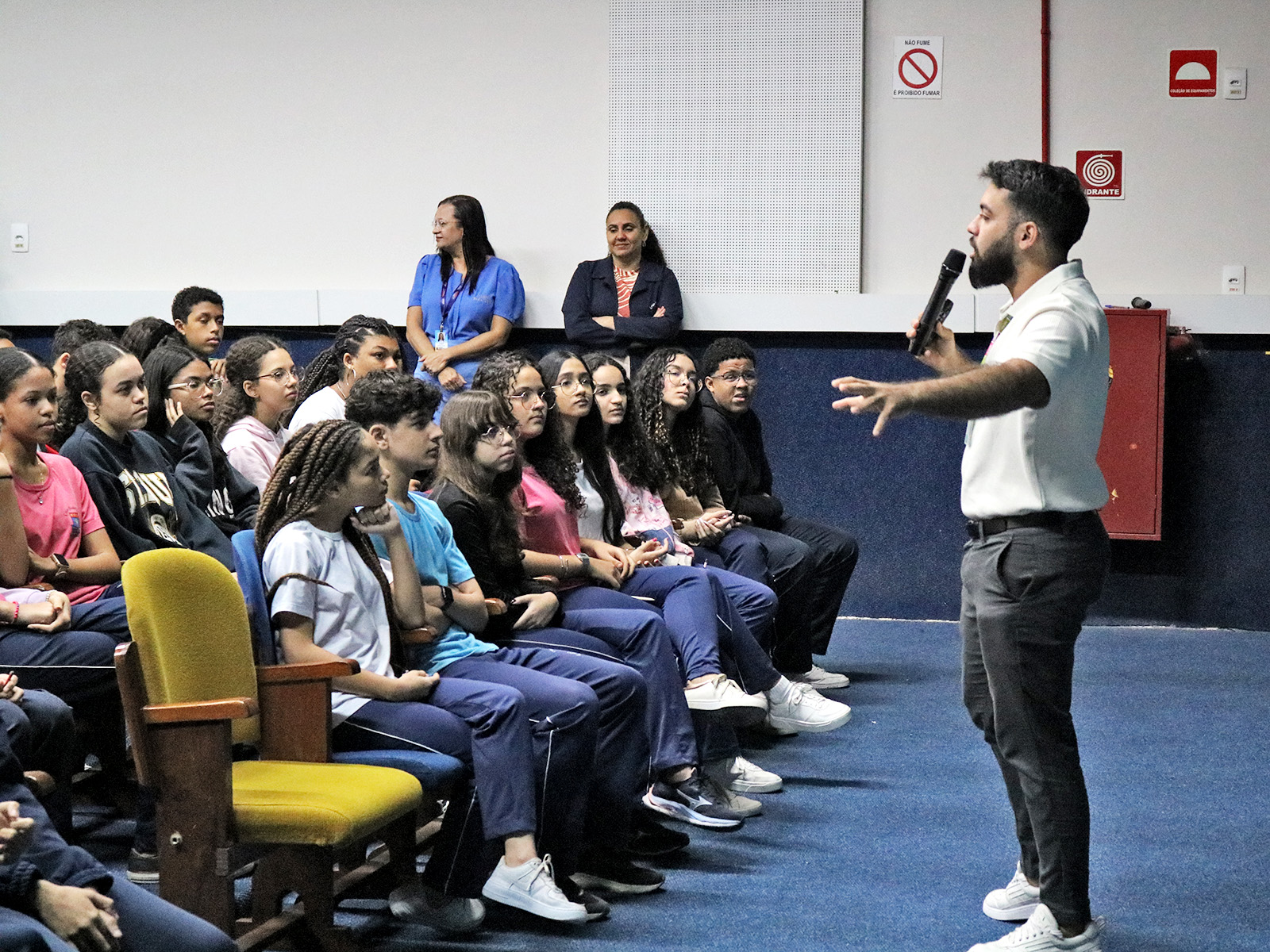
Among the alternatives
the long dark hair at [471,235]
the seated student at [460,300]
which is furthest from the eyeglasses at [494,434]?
the long dark hair at [471,235]

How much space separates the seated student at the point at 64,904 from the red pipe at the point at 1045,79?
4975mm

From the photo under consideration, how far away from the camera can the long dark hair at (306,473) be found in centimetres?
257

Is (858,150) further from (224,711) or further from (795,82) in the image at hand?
(224,711)

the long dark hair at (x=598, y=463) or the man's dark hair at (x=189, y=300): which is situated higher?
the man's dark hair at (x=189, y=300)

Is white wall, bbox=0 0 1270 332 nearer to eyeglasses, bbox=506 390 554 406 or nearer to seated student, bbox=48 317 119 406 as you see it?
seated student, bbox=48 317 119 406

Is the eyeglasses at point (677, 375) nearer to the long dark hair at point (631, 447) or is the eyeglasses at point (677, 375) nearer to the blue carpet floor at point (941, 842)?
the long dark hair at point (631, 447)

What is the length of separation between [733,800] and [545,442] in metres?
1.06

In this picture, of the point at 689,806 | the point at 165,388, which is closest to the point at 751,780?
the point at 689,806

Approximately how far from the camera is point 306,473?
2.58m

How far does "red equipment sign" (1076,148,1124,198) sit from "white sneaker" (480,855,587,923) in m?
4.30

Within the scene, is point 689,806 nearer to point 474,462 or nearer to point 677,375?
point 474,462

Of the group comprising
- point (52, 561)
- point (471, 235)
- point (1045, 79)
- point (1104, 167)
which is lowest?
point (52, 561)

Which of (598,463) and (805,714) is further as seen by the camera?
(805,714)

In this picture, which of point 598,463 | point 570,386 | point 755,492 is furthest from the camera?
point 755,492
